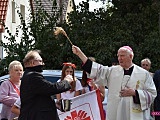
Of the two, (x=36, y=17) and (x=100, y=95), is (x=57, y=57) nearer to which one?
(x=36, y=17)

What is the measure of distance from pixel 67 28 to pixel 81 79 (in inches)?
248

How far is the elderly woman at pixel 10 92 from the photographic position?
774 cm

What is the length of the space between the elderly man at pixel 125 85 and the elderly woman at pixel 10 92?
1.49 m

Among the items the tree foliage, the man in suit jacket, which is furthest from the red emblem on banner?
the tree foliage

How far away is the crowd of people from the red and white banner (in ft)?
0.74

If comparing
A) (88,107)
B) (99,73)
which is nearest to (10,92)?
(88,107)

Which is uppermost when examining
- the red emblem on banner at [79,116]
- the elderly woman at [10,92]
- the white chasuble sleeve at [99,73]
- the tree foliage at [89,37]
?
the tree foliage at [89,37]

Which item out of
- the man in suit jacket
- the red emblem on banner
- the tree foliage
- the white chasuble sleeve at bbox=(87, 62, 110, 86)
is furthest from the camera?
the tree foliage

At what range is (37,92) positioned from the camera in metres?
6.07

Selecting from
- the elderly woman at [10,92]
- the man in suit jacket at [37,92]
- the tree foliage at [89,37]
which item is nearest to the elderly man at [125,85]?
the man in suit jacket at [37,92]

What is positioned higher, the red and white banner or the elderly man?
the elderly man

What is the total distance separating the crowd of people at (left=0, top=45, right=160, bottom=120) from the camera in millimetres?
6145

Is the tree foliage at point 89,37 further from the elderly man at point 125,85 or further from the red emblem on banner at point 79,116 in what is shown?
the elderly man at point 125,85

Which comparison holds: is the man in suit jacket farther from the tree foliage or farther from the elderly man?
the tree foliage
